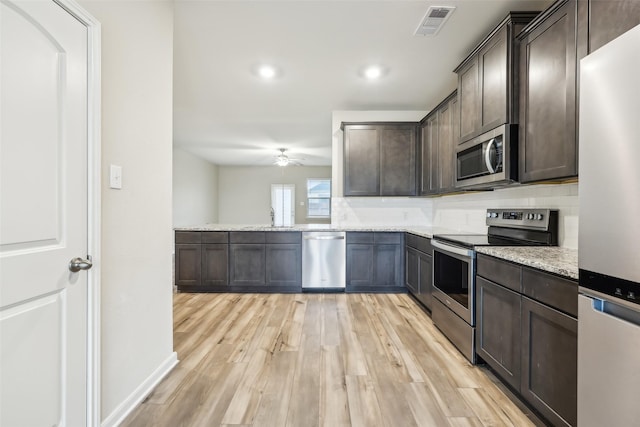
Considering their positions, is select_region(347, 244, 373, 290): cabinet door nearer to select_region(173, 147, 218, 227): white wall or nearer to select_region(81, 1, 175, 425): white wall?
select_region(81, 1, 175, 425): white wall

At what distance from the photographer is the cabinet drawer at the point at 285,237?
3.89 m

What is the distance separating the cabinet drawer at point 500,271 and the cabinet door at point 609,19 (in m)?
1.15

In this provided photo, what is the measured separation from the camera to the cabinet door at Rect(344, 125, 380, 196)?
3.96m

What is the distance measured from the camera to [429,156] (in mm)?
3635

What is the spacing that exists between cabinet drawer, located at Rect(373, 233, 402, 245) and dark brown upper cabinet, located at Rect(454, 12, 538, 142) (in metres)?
1.60

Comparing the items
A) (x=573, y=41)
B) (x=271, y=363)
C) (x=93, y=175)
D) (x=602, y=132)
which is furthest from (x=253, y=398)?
(x=573, y=41)

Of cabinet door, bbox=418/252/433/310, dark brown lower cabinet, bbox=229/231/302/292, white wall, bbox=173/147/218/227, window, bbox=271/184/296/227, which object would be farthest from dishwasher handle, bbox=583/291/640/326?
window, bbox=271/184/296/227

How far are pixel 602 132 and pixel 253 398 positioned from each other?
2.06 metres

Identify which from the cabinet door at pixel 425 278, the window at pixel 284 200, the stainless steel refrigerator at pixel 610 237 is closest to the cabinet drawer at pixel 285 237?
the cabinet door at pixel 425 278

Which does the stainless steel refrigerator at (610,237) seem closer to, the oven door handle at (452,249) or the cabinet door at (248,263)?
the oven door handle at (452,249)

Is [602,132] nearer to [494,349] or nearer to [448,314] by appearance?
[494,349]

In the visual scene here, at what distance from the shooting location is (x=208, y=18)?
7.18 ft

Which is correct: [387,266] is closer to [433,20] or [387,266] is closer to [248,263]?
[248,263]

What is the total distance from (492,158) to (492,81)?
0.57 metres
